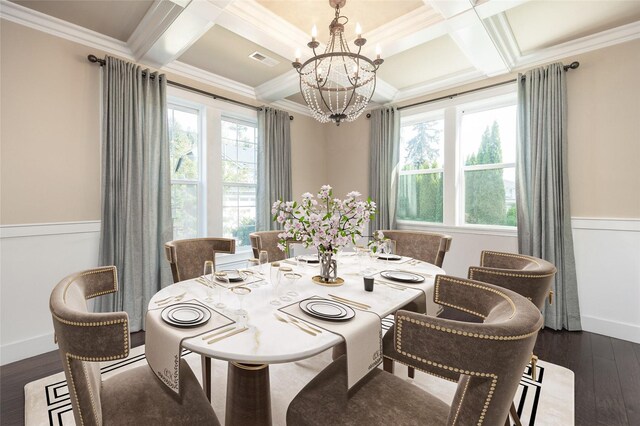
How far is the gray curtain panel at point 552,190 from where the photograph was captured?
292 centimetres

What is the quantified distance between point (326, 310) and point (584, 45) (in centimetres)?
351

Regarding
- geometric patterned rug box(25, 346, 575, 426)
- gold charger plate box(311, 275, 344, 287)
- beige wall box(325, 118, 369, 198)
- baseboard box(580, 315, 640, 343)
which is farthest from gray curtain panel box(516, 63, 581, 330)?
gold charger plate box(311, 275, 344, 287)

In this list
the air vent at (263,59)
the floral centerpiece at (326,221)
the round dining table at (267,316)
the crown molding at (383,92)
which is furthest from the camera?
the crown molding at (383,92)

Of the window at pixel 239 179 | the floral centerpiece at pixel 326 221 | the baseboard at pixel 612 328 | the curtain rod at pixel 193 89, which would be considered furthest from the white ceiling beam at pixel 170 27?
the baseboard at pixel 612 328

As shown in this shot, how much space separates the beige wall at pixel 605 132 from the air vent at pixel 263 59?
9.60 feet

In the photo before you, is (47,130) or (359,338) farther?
(47,130)

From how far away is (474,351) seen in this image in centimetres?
74

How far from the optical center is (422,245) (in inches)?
111

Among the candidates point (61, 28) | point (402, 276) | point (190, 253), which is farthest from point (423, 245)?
point (61, 28)

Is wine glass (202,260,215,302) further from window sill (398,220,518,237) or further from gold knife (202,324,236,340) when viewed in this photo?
window sill (398,220,518,237)

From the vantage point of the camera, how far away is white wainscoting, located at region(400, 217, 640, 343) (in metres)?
2.71

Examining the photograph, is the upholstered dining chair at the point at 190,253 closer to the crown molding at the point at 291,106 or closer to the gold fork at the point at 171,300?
the gold fork at the point at 171,300

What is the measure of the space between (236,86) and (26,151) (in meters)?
2.19

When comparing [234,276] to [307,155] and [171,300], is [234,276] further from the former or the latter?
[307,155]
